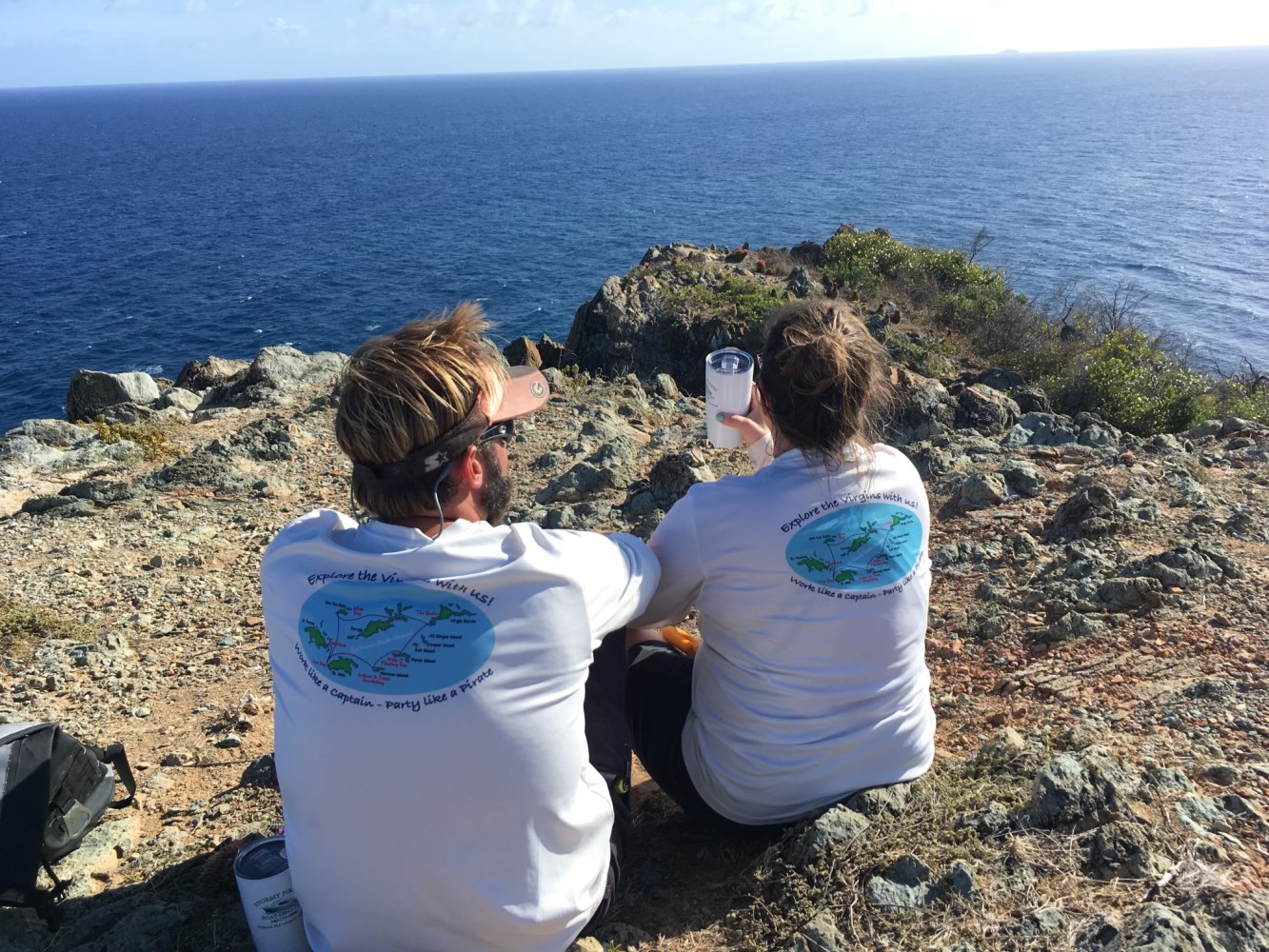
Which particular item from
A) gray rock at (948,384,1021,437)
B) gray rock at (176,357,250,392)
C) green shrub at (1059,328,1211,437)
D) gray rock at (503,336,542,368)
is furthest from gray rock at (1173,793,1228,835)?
gray rock at (176,357,250,392)

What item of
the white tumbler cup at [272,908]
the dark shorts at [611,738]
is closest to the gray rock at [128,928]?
the white tumbler cup at [272,908]

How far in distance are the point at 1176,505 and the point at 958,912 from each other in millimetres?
5622

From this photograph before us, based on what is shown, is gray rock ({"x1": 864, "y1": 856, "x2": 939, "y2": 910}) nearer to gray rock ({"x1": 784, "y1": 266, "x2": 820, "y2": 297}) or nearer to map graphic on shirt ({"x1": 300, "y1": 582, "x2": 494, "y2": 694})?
map graphic on shirt ({"x1": 300, "y1": 582, "x2": 494, "y2": 694})

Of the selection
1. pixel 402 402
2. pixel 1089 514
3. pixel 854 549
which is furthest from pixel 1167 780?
pixel 1089 514

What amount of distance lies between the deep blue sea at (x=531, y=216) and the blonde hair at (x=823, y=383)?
1026cm

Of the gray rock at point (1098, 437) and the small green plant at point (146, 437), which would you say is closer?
the gray rock at point (1098, 437)

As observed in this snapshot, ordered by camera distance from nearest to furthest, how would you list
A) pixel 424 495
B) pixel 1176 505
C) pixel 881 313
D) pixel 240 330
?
pixel 424 495 < pixel 1176 505 < pixel 881 313 < pixel 240 330

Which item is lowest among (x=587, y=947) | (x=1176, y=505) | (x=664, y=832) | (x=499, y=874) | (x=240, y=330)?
(x=240, y=330)

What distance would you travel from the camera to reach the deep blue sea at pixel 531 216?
39.4 metres

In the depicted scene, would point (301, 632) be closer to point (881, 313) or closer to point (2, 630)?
point (2, 630)

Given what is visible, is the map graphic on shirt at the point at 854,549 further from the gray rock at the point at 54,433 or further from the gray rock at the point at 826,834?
the gray rock at the point at 54,433

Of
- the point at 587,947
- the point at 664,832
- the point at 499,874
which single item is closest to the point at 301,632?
the point at 499,874

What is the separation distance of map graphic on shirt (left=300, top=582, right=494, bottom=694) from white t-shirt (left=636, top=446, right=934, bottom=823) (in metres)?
0.86

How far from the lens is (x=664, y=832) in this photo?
3.64m
